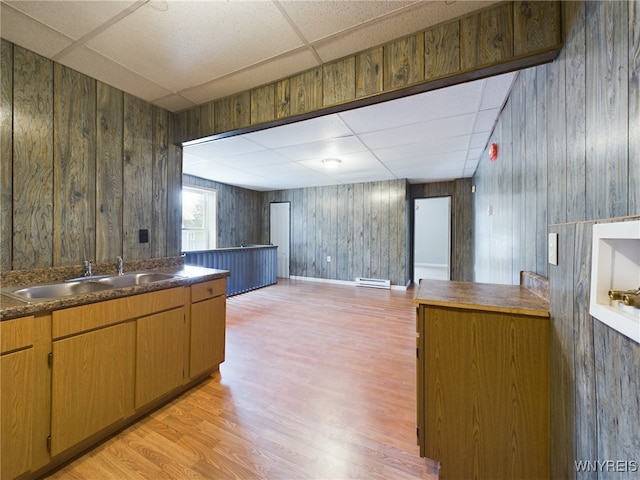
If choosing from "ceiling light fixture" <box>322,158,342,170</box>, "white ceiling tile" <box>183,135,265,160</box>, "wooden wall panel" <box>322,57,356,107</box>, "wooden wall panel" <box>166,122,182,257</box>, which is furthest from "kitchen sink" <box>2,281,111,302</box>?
"ceiling light fixture" <box>322,158,342,170</box>

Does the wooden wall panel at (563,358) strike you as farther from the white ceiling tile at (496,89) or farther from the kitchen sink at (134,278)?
the kitchen sink at (134,278)

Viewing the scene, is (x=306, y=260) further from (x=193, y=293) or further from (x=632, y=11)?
(x=632, y=11)

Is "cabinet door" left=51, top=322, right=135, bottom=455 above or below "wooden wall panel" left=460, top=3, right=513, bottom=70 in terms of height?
below

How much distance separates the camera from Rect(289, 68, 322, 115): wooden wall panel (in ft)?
5.90

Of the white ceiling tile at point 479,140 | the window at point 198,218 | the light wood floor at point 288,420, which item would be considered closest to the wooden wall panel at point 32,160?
the light wood floor at point 288,420

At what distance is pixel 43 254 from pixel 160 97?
1.49 meters

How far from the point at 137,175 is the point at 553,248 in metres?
2.88

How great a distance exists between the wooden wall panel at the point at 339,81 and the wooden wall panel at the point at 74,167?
1.77m

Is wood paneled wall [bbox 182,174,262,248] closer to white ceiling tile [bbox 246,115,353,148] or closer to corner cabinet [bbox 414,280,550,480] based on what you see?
white ceiling tile [bbox 246,115,353,148]

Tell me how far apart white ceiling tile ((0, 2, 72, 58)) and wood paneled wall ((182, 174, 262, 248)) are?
12.0ft

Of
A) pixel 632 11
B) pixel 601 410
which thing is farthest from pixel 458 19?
pixel 601 410

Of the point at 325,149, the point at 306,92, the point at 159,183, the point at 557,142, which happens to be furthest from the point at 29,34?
the point at 557,142

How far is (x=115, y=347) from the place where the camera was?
4.91 feet

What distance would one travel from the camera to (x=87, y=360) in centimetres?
138
